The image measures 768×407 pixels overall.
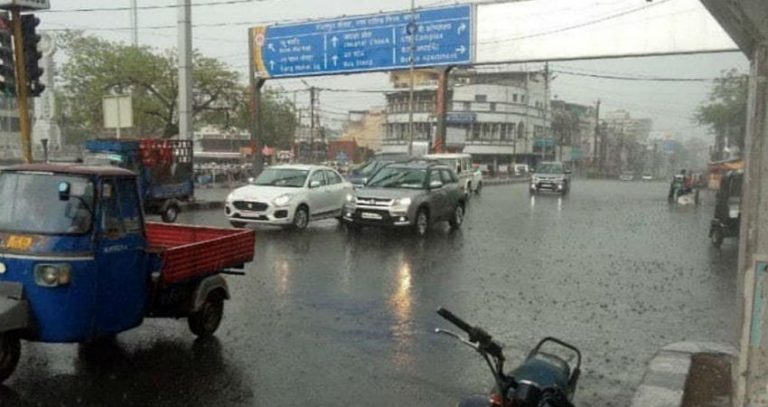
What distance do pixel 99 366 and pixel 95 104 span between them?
34.3m

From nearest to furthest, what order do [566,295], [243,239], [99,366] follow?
[99,366]
[243,239]
[566,295]

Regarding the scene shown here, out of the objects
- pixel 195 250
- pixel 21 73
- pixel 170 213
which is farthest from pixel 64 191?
pixel 170 213

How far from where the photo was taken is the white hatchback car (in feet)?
54.1

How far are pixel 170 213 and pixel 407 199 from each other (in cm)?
714

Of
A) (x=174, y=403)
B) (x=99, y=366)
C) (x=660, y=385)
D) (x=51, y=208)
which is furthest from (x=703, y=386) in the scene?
(x=51, y=208)

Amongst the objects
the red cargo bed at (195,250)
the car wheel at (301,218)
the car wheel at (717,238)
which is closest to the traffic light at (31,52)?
the red cargo bed at (195,250)

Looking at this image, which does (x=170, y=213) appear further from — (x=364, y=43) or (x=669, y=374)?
(x=669, y=374)

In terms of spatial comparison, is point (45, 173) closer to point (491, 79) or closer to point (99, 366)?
point (99, 366)

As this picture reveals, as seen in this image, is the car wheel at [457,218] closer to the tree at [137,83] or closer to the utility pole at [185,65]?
→ the utility pole at [185,65]

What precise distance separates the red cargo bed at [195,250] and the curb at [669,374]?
397cm

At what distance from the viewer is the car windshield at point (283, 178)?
17.5 meters

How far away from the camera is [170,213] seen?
65.1ft

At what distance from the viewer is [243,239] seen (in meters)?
7.69

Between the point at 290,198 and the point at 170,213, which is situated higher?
the point at 290,198
